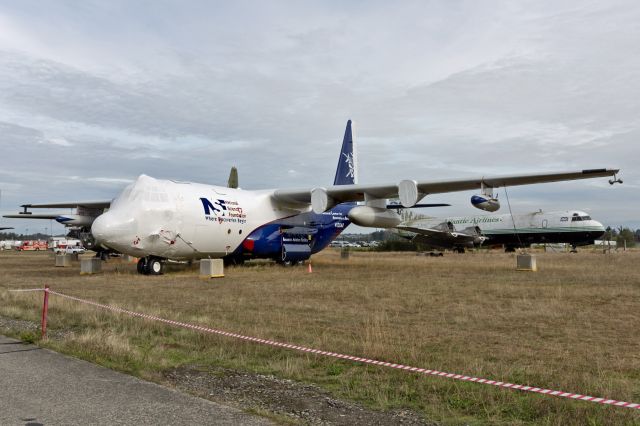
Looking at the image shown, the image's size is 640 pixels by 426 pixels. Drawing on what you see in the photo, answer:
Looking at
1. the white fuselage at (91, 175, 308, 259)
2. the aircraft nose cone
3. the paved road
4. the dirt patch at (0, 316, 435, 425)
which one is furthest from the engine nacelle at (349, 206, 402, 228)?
the paved road

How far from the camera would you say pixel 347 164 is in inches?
1116

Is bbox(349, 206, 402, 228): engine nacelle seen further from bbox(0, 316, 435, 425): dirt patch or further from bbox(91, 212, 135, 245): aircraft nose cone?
bbox(0, 316, 435, 425): dirt patch

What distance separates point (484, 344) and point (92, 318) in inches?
261

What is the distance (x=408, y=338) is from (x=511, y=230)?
3793cm

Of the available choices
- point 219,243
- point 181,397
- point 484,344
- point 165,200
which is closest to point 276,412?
point 181,397

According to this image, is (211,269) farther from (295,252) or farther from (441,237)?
(441,237)

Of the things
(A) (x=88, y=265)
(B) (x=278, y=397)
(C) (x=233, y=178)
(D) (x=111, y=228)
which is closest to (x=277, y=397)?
(B) (x=278, y=397)

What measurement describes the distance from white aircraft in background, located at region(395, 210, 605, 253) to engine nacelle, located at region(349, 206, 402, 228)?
18.3m

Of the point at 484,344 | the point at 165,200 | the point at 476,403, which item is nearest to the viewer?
the point at 476,403

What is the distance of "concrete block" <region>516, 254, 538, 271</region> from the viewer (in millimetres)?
21391

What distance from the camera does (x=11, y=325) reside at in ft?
29.7

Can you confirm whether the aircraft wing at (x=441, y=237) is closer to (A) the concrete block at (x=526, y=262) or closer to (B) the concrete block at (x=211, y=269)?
(A) the concrete block at (x=526, y=262)

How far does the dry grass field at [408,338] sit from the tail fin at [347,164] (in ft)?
45.5

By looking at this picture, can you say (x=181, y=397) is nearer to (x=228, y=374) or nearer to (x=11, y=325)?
(x=228, y=374)
